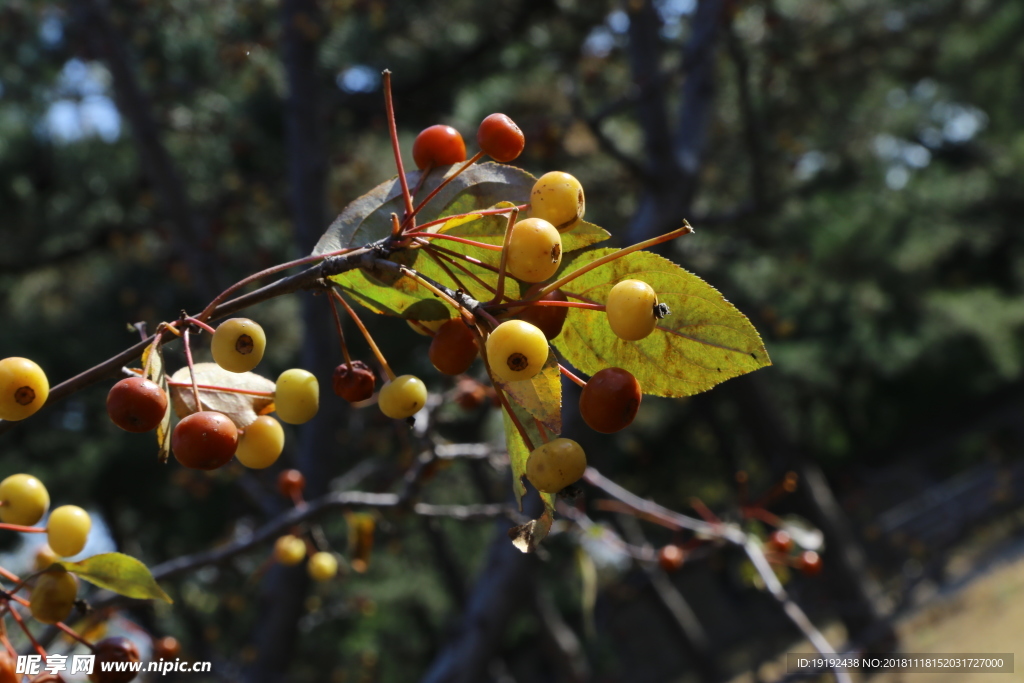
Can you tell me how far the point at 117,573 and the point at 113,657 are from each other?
0.47 feet

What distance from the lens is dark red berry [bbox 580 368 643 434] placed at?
0.63 meters

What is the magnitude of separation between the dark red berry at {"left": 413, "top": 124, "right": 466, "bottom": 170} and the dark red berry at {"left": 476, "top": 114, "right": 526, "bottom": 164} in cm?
3

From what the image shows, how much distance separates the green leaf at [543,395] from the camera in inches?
25.7

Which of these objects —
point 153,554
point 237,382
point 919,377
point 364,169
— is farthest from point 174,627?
point 919,377

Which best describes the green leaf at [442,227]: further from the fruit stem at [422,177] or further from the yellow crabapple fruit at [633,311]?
the yellow crabapple fruit at [633,311]

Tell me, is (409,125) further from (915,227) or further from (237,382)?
(915,227)

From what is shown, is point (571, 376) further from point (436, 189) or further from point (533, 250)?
point (436, 189)

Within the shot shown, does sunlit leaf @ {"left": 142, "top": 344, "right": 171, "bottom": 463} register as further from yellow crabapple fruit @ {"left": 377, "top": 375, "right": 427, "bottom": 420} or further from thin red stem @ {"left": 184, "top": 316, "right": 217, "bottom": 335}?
yellow crabapple fruit @ {"left": 377, "top": 375, "right": 427, "bottom": 420}

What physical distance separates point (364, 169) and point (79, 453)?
4.29 metres

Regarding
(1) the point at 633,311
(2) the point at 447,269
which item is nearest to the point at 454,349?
(2) the point at 447,269

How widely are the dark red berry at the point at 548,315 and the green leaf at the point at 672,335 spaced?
0.01 metres

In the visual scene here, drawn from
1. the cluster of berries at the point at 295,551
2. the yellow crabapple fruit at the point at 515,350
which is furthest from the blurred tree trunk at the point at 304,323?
the yellow crabapple fruit at the point at 515,350

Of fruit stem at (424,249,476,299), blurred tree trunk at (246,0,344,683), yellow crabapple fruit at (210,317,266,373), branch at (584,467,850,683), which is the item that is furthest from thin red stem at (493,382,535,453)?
blurred tree trunk at (246,0,344,683)

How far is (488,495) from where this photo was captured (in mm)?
6215
